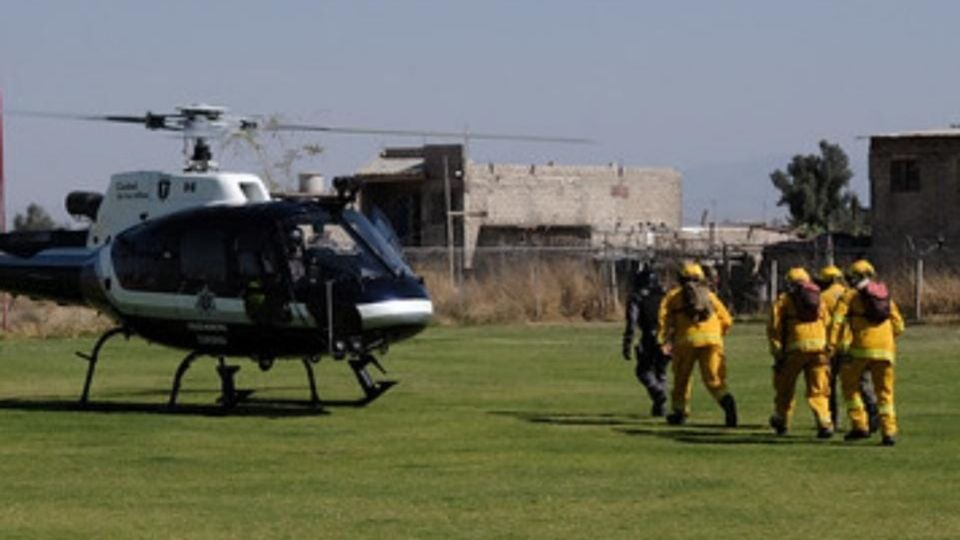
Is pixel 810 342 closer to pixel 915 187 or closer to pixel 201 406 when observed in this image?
pixel 201 406

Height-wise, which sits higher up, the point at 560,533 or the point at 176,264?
the point at 176,264

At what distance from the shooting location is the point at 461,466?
63.4 feet

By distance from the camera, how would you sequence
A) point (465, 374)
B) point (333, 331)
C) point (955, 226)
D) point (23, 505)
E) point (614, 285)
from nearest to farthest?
point (23, 505) → point (333, 331) → point (465, 374) → point (614, 285) → point (955, 226)

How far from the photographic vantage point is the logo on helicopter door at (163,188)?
26516mm

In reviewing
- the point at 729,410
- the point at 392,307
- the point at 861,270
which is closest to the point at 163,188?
the point at 392,307

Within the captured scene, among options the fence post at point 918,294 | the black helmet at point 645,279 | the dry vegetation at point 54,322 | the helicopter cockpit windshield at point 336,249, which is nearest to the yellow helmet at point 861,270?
the black helmet at point 645,279

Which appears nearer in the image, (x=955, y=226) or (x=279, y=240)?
(x=279, y=240)

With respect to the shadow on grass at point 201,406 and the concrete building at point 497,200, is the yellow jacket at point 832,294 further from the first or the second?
the concrete building at point 497,200

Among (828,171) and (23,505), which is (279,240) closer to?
(23,505)

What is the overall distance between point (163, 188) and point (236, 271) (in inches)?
85.3

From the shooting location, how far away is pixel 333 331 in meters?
24.4

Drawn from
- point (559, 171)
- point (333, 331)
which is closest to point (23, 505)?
point (333, 331)

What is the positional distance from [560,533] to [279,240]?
10.3 m

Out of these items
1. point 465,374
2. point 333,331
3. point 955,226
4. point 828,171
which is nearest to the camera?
point 333,331
